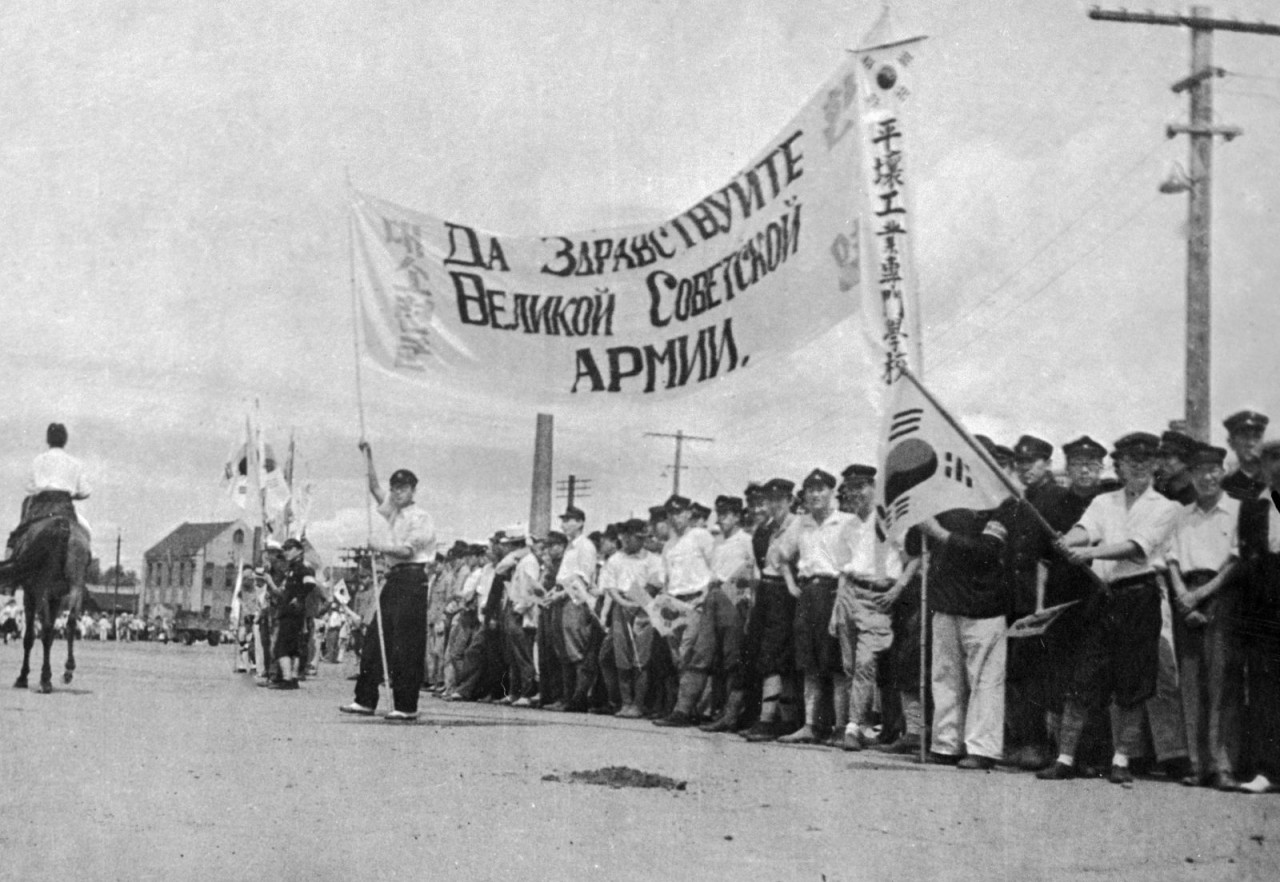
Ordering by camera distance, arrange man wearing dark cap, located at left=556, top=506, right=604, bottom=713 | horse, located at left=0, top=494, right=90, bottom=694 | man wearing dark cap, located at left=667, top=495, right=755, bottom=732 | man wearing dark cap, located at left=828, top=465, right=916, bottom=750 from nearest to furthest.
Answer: man wearing dark cap, located at left=828, top=465, right=916, bottom=750 < man wearing dark cap, located at left=667, top=495, right=755, bottom=732 < horse, located at left=0, top=494, right=90, bottom=694 < man wearing dark cap, located at left=556, top=506, right=604, bottom=713

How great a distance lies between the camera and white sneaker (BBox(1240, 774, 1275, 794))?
7671 millimetres

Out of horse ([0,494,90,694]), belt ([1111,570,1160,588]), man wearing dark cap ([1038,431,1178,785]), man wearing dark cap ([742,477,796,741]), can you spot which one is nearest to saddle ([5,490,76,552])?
horse ([0,494,90,694])

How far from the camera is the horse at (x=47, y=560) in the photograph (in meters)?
12.0

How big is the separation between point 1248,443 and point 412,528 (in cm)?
595

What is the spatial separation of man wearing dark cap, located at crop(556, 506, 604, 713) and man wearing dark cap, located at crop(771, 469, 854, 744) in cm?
402

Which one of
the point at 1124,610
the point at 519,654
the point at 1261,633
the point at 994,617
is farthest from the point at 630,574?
the point at 1261,633

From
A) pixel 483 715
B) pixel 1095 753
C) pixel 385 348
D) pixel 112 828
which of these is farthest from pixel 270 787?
pixel 483 715

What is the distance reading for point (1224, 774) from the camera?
788 centimetres

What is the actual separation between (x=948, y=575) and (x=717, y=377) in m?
2.37

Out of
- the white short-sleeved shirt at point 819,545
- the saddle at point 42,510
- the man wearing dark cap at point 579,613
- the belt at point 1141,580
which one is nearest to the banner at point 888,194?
the belt at point 1141,580

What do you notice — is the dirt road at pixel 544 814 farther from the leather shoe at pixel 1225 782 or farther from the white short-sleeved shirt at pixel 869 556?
the white short-sleeved shirt at pixel 869 556

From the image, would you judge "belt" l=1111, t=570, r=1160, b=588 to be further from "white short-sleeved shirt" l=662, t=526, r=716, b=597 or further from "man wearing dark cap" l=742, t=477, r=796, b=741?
"white short-sleeved shirt" l=662, t=526, r=716, b=597

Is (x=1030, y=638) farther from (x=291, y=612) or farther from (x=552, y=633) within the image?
(x=291, y=612)

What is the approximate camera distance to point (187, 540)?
12150 cm
